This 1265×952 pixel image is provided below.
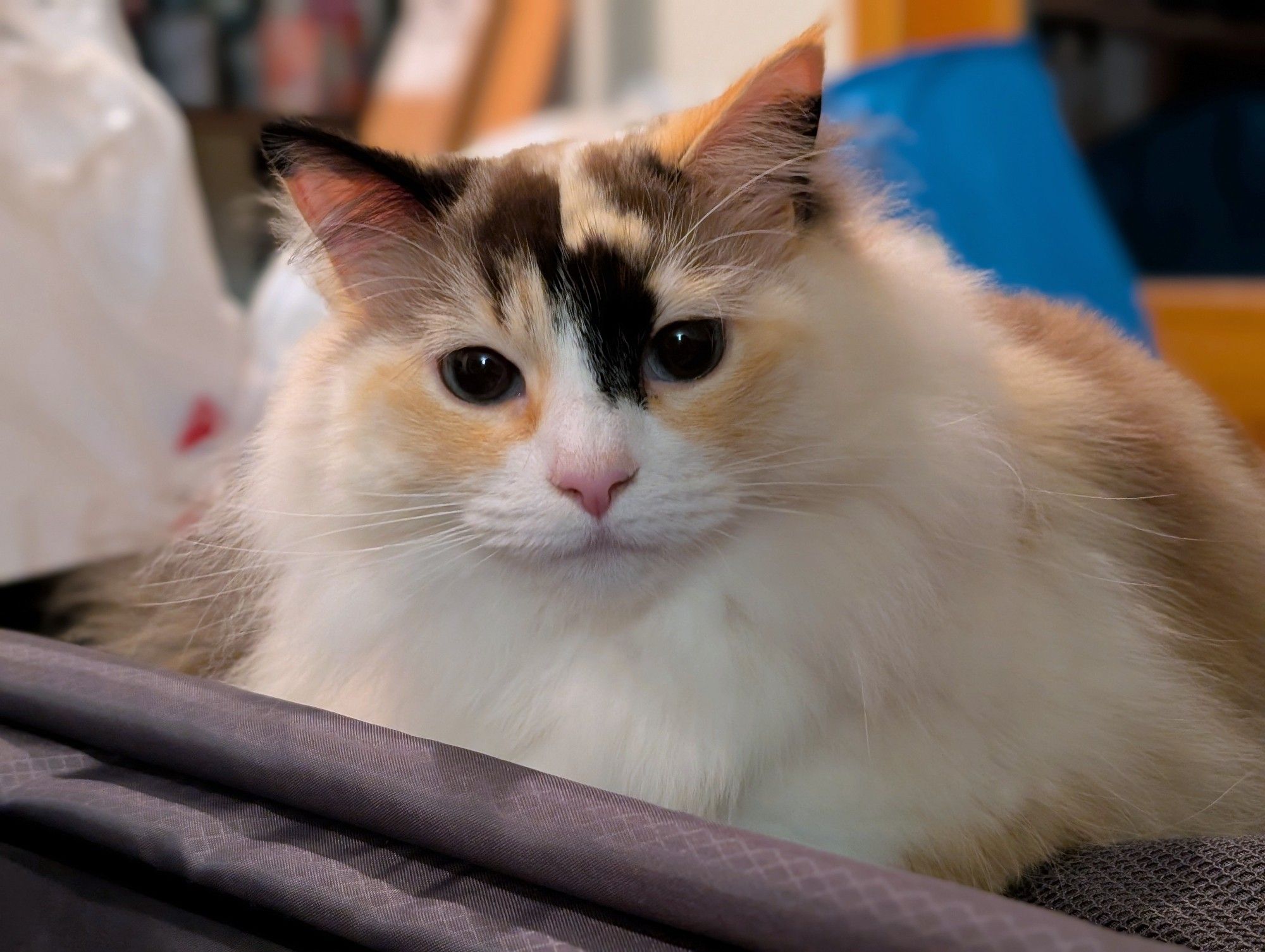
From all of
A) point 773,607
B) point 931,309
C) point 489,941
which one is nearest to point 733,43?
point 931,309

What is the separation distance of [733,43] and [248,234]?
129 centimetres

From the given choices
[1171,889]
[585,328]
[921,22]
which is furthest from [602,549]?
[921,22]

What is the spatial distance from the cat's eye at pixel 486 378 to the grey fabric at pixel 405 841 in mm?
251

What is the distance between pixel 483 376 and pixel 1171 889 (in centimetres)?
61

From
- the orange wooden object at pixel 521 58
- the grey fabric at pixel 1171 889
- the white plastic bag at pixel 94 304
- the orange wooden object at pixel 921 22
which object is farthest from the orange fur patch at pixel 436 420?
the orange wooden object at pixel 521 58

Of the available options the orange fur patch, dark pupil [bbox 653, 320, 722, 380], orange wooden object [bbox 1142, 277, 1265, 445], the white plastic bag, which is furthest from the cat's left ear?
orange wooden object [bbox 1142, 277, 1265, 445]

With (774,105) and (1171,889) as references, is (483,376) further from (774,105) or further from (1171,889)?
(1171,889)

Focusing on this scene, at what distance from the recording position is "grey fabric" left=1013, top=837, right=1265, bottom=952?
756 millimetres

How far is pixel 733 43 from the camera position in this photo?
2.88 metres

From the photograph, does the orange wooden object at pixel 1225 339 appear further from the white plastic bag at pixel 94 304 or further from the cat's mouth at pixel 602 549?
the cat's mouth at pixel 602 549

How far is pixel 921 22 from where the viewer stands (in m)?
2.69

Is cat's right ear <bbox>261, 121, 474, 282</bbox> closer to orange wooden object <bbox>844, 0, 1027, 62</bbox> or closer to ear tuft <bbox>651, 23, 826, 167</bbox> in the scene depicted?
ear tuft <bbox>651, 23, 826, 167</bbox>

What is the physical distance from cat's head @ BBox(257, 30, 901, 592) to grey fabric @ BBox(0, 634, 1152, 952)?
0.56 feet

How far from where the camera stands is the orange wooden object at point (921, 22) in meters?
2.59
